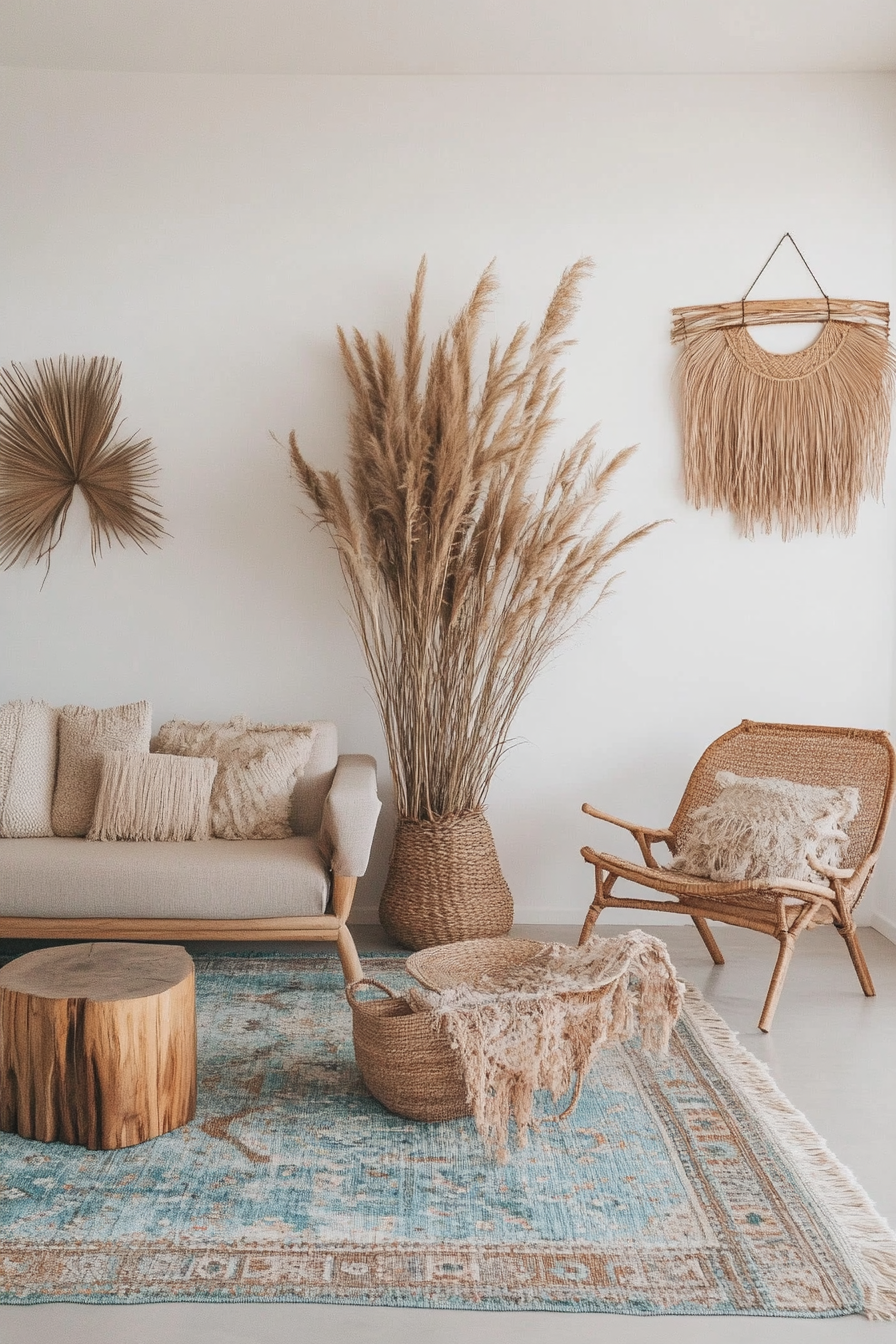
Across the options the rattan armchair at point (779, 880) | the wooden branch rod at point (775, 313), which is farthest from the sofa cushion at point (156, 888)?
the wooden branch rod at point (775, 313)

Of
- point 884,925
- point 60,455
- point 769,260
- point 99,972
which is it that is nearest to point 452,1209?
point 99,972

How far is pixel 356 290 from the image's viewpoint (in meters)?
4.08

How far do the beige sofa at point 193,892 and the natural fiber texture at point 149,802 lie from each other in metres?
0.20

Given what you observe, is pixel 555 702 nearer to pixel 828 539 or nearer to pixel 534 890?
pixel 534 890

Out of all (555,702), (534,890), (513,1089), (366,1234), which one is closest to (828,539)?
(555,702)

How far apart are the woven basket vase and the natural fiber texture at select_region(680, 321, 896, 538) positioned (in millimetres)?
1561

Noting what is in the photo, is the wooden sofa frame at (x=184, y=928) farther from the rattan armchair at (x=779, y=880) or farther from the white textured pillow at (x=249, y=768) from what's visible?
the rattan armchair at (x=779, y=880)

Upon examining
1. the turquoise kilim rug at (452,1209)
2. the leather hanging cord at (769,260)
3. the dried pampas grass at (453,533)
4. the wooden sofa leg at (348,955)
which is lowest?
the turquoise kilim rug at (452,1209)

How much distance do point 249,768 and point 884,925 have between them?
7.86 feet

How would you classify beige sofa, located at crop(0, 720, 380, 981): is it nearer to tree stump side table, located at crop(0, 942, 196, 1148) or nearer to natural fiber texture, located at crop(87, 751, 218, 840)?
natural fiber texture, located at crop(87, 751, 218, 840)

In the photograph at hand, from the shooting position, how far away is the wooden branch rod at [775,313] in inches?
160

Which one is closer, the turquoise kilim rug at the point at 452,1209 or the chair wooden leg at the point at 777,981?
the turquoise kilim rug at the point at 452,1209

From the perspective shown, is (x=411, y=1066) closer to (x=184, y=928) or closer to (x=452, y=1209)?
(x=452, y=1209)

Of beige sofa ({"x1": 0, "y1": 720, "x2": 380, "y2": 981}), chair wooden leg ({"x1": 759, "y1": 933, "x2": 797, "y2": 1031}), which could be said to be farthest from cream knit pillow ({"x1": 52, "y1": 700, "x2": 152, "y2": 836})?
chair wooden leg ({"x1": 759, "y1": 933, "x2": 797, "y2": 1031})
